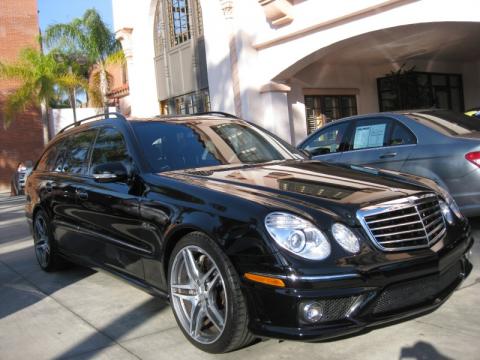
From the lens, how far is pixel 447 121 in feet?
21.6

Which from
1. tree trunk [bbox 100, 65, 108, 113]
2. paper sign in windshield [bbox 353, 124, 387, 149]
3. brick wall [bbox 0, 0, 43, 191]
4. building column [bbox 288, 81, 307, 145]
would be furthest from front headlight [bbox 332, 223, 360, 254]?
brick wall [bbox 0, 0, 43, 191]

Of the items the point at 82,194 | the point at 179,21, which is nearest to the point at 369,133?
the point at 82,194

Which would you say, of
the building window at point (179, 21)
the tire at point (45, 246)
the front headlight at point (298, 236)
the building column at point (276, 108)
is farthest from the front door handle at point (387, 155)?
the building window at point (179, 21)

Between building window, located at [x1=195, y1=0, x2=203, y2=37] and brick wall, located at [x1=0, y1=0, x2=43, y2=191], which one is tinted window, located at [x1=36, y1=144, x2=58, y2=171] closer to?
building window, located at [x1=195, y1=0, x2=203, y2=37]

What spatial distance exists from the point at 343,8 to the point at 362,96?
512 centimetres

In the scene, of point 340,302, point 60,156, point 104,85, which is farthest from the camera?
point 104,85

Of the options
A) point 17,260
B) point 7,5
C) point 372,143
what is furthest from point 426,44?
point 7,5

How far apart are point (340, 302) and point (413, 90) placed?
48.4ft

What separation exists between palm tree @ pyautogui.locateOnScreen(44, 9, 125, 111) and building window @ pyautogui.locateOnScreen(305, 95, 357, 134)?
10.8 meters

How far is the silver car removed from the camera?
5.85 meters

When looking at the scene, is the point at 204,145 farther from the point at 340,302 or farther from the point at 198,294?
the point at 340,302

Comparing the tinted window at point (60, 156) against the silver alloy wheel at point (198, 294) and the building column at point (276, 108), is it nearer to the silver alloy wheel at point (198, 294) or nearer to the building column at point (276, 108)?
the silver alloy wheel at point (198, 294)

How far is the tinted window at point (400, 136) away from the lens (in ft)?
21.2

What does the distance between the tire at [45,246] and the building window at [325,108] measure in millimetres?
9865
